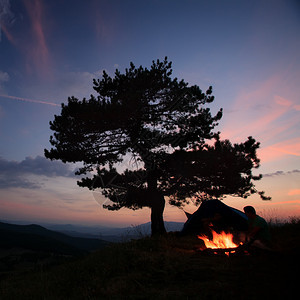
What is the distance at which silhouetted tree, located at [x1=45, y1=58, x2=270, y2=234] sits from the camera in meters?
13.2

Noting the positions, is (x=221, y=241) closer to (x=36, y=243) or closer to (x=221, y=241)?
(x=221, y=241)

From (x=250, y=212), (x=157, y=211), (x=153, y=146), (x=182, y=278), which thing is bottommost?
(x=182, y=278)

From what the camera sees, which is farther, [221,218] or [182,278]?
[221,218]

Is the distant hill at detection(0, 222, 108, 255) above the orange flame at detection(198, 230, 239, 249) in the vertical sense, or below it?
below

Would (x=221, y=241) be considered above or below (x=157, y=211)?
below

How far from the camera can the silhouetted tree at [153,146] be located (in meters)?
13.2

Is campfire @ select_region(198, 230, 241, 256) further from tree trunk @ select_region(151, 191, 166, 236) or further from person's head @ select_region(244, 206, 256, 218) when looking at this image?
tree trunk @ select_region(151, 191, 166, 236)

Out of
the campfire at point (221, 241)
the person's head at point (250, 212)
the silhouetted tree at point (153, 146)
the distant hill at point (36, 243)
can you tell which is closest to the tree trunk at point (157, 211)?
the silhouetted tree at point (153, 146)

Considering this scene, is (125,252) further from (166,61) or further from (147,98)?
(166,61)

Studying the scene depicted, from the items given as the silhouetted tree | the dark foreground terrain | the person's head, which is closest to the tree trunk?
the silhouetted tree

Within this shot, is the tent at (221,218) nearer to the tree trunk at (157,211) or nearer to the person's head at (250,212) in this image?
the person's head at (250,212)

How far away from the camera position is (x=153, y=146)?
14.4 metres

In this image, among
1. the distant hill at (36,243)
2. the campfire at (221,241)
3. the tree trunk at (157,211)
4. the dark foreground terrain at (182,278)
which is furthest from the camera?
the distant hill at (36,243)

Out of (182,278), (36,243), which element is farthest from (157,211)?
(36,243)
